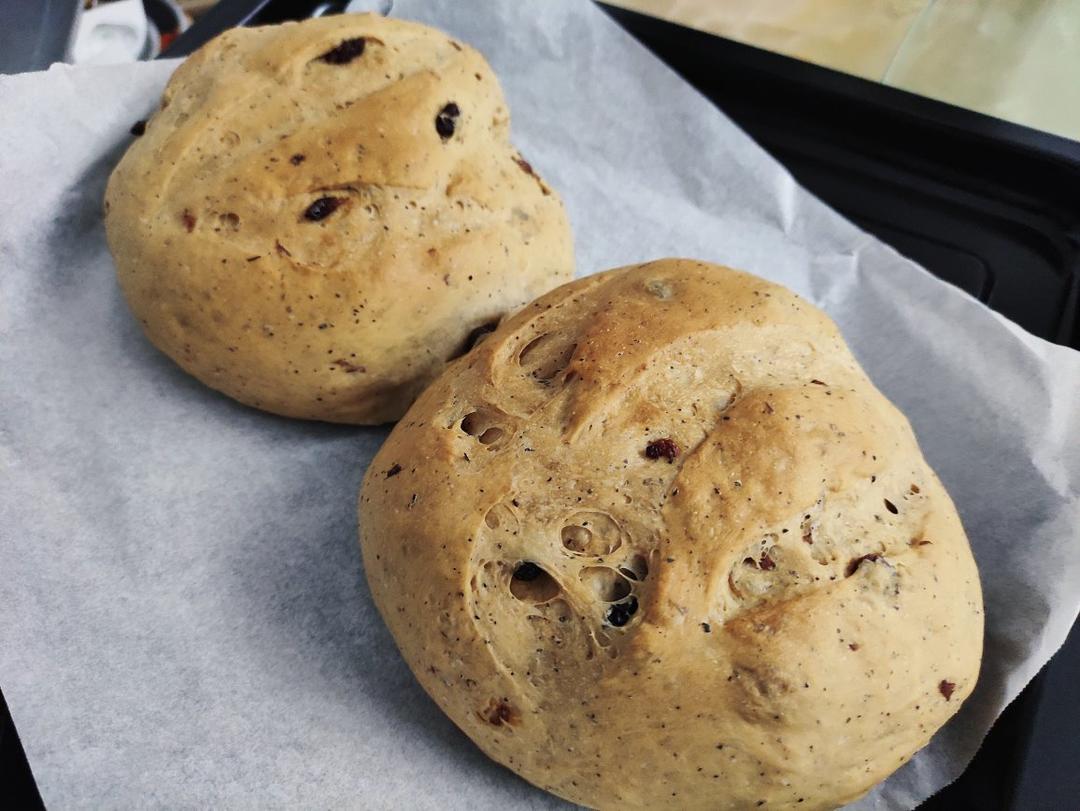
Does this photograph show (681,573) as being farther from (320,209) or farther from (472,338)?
(320,209)

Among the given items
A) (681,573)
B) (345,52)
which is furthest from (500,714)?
(345,52)

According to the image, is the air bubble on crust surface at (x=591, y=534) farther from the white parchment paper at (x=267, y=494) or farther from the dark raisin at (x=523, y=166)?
the dark raisin at (x=523, y=166)

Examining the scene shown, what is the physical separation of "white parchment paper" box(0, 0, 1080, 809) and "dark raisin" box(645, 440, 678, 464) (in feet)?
1.60

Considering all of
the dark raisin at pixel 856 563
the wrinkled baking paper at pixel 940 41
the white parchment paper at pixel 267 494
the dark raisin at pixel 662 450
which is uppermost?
the wrinkled baking paper at pixel 940 41

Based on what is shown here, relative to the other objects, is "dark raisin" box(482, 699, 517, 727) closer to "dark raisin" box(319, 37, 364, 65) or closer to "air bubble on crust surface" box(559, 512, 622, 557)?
"air bubble on crust surface" box(559, 512, 622, 557)

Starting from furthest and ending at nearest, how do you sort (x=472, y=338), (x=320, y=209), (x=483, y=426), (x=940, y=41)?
(x=940, y=41)
(x=472, y=338)
(x=320, y=209)
(x=483, y=426)

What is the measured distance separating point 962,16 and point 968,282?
1033 millimetres

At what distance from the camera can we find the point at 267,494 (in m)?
1.42

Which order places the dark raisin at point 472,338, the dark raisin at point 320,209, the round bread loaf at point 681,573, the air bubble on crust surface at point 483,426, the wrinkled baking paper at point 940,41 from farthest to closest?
the wrinkled baking paper at point 940,41 < the dark raisin at point 472,338 < the dark raisin at point 320,209 < the air bubble on crust surface at point 483,426 < the round bread loaf at point 681,573

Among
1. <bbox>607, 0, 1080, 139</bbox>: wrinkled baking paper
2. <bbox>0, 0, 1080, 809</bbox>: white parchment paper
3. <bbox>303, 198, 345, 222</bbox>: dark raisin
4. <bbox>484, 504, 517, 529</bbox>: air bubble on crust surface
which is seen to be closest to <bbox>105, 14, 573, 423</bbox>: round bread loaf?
<bbox>303, 198, 345, 222</bbox>: dark raisin

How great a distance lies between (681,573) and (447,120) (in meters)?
0.76

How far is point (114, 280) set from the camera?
1613mm

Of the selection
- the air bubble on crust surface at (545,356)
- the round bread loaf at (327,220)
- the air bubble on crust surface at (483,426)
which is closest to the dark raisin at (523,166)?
the round bread loaf at (327,220)

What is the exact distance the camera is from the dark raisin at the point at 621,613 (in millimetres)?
995
